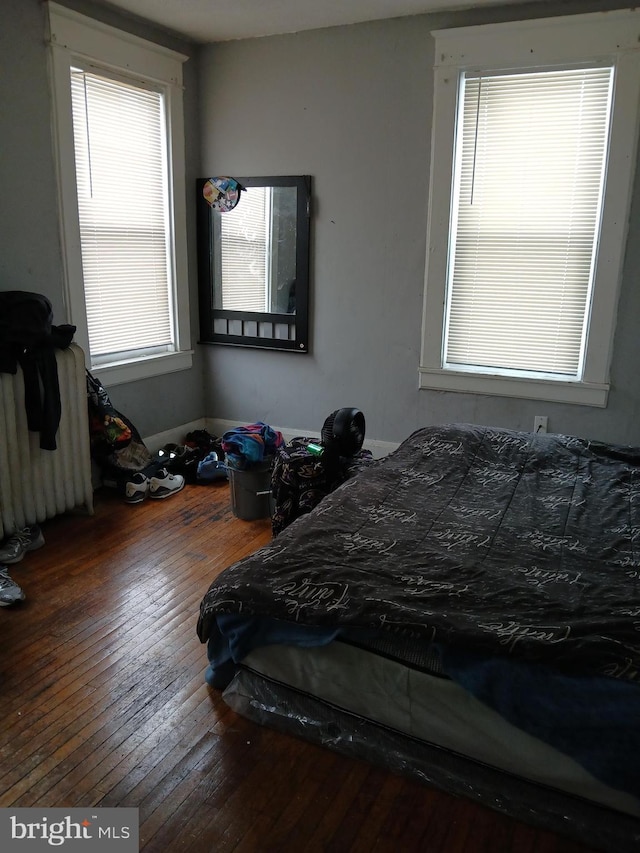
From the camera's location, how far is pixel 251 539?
10.6 feet

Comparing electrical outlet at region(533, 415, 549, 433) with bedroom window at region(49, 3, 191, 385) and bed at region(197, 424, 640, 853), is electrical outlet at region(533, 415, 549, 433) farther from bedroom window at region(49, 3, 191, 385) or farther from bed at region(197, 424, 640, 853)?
bedroom window at region(49, 3, 191, 385)

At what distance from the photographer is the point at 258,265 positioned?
4.20 meters

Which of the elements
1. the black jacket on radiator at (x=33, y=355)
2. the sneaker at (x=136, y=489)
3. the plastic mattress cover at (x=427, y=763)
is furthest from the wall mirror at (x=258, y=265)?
the plastic mattress cover at (x=427, y=763)

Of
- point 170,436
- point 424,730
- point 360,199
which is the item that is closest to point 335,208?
point 360,199

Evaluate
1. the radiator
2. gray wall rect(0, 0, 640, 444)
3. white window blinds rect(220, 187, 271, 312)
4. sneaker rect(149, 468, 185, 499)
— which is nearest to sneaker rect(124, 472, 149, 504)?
sneaker rect(149, 468, 185, 499)

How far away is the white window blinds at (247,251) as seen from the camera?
13.6ft

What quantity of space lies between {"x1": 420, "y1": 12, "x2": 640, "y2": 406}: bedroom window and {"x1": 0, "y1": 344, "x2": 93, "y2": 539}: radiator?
1.97 metres

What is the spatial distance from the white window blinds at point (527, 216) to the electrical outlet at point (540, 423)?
265 mm

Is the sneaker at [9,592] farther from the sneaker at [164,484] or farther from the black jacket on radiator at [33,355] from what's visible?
the sneaker at [164,484]

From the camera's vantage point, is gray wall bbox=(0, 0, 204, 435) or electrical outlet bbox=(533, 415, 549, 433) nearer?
gray wall bbox=(0, 0, 204, 435)

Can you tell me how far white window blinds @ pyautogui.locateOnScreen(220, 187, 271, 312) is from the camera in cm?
413

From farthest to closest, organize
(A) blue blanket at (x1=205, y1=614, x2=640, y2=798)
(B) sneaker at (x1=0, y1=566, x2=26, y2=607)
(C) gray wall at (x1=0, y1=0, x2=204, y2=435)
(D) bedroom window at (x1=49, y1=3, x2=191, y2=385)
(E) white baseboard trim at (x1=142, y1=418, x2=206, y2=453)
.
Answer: (E) white baseboard trim at (x1=142, y1=418, x2=206, y2=453) → (D) bedroom window at (x1=49, y1=3, x2=191, y2=385) → (C) gray wall at (x1=0, y1=0, x2=204, y2=435) → (B) sneaker at (x1=0, y1=566, x2=26, y2=607) → (A) blue blanket at (x1=205, y1=614, x2=640, y2=798)

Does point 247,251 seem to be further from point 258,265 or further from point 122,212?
point 122,212

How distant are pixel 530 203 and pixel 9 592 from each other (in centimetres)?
313
